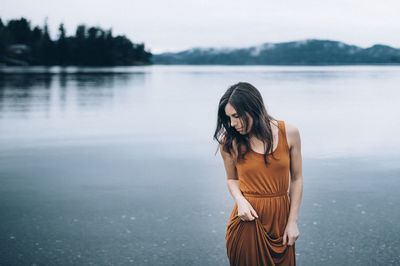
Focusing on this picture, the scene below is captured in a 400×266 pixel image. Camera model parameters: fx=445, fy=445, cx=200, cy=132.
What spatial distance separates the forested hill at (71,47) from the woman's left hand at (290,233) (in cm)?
12152

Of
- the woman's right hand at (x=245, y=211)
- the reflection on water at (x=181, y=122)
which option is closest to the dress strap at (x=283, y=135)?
the woman's right hand at (x=245, y=211)

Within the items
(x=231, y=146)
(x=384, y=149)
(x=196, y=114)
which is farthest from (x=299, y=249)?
(x=196, y=114)

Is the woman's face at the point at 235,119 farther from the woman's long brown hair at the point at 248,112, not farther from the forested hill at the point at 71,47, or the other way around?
the forested hill at the point at 71,47

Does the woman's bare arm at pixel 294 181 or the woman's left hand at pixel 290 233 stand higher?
the woman's bare arm at pixel 294 181

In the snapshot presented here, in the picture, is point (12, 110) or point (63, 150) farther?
point (12, 110)

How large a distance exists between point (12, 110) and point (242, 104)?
15.2m

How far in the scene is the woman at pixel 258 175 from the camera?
8.29 ft

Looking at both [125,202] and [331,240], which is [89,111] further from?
[331,240]

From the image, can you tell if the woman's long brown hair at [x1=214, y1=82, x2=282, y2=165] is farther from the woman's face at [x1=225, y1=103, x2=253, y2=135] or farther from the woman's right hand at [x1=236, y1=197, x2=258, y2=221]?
the woman's right hand at [x1=236, y1=197, x2=258, y2=221]

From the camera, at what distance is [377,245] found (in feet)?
14.7

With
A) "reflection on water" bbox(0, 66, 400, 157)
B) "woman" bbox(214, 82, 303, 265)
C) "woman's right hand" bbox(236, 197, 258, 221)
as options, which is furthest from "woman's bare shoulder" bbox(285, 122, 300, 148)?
"reflection on water" bbox(0, 66, 400, 157)

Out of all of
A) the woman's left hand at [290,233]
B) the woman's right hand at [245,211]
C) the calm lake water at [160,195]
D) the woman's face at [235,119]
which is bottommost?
the calm lake water at [160,195]

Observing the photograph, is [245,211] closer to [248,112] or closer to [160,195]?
[248,112]

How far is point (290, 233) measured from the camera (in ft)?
8.70
